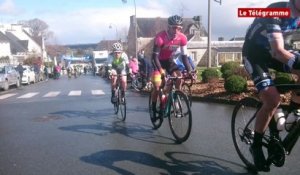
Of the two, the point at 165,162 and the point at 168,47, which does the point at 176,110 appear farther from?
the point at 165,162

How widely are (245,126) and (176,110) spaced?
2088 millimetres

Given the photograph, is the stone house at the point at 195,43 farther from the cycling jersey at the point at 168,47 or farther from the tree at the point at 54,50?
the cycling jersey at the point at 168,47

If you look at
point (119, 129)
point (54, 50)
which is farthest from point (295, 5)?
point (54, 50)

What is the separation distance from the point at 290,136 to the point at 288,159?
4.41 feet

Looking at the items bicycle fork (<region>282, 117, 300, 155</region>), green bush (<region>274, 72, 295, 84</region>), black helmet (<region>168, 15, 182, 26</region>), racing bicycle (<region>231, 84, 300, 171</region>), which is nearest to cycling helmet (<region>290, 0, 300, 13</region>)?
racing bicycle (<region>231, 84, 300, 171</region>)

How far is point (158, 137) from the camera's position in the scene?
299 inches

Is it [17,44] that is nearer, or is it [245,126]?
[245,126]

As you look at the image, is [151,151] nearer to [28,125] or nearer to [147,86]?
[28,125]

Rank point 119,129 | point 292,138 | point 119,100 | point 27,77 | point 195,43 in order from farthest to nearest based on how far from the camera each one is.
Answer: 1. point 195,43
2. point 27,77
3. point 119,100
4. point 119,129
5. point 292,138

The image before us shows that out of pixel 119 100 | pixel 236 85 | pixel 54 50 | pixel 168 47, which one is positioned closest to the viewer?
pixel 168 47

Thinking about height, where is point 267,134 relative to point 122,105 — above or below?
above

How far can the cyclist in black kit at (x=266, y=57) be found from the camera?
4207 mm

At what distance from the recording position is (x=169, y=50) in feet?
25.2

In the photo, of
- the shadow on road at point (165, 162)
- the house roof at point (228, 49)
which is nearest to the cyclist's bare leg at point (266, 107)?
the shadow on road at point (165, 162)
